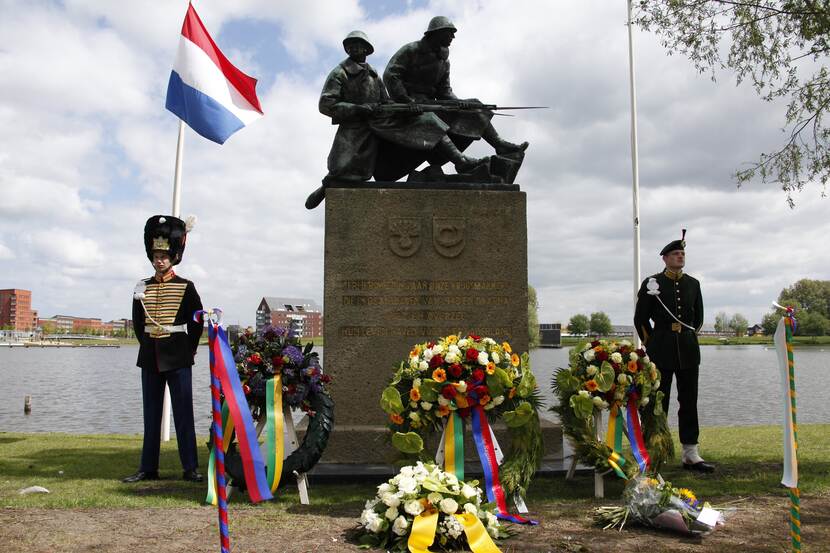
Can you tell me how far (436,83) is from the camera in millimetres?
8266

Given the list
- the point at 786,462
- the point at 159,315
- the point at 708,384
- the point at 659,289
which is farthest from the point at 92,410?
the point at 708,384

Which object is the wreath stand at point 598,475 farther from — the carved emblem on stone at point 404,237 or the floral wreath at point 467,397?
the carved emblem on stone at point 404,237

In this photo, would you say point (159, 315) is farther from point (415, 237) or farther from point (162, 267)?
point (415, 237)

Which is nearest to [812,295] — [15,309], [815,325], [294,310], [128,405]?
[815,325]

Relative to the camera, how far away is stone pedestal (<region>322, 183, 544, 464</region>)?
7.26m

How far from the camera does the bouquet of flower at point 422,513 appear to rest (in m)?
4.39

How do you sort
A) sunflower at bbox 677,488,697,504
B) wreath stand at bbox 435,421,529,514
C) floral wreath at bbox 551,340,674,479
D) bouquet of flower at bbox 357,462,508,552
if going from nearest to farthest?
1. bouquet of flower at bbox 357,462,508,552
2. sunflower at bbox 677,488,697,504
3. wreath stand at bbox 435,421,529,514
4. floral wreath at bbox 551,340,674,479

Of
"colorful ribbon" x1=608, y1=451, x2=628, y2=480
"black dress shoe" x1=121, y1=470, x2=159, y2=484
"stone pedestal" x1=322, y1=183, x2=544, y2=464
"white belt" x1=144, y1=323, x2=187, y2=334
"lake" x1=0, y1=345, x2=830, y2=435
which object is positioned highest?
"stone pedestal" x1=322, y1=183, x2=544, y2=464

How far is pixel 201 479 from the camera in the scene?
671 cm

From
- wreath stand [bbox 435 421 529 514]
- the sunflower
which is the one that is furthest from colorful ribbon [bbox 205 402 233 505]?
the sunflower

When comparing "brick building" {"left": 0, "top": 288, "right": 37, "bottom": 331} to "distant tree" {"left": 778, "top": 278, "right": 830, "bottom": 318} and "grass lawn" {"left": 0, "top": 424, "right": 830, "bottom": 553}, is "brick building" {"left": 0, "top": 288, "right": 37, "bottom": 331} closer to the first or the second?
"distant tree" {"left": 778, "top": 278, "right": 830, "bottom": 318}

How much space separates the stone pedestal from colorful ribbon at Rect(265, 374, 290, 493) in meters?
1.48

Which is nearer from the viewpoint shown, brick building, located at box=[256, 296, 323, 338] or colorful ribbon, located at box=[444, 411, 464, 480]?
colorful ribbon, located at box=[444, 411, 464, 480]

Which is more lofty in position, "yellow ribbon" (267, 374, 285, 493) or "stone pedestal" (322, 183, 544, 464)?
"stone pedestal" (322, 183, 544, 464)
